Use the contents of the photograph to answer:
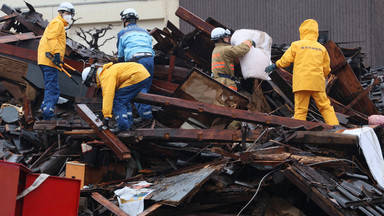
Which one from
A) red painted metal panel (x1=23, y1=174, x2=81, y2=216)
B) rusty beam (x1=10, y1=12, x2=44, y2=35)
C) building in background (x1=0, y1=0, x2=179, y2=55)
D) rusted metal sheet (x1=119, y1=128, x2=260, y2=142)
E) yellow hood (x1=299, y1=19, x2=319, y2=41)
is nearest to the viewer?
red painted metal panel (x1=23, y1=174, x2=81, y2=216)

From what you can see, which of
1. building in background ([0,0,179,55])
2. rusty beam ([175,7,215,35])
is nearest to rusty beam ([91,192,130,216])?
rusty beam ([175,7,215,35])

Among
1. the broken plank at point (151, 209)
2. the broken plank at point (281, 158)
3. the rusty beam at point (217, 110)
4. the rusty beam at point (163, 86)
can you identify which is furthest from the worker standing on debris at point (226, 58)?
the broken plank at point (151, 209)

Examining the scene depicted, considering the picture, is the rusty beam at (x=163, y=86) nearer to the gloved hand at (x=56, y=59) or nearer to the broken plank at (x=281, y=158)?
the gloved hand at (x=56, y=59)

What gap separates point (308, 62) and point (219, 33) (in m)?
1.77

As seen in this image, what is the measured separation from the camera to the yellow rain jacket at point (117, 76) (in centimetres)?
662

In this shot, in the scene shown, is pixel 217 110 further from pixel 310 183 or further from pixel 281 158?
pixel 310 183

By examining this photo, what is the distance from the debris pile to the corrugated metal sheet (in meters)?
4.94

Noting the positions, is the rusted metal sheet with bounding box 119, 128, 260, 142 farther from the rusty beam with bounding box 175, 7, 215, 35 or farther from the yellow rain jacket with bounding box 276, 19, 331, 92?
the rusty beam with bounding box 175, 7, 215, 35

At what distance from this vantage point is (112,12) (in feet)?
55.4

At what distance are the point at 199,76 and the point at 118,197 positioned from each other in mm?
2506

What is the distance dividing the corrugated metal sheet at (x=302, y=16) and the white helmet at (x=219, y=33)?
7093 millimetres

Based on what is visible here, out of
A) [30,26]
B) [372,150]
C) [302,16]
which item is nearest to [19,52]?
[30,26]

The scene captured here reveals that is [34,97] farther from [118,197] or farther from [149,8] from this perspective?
[149,8]

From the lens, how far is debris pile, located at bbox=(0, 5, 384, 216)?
5.49 metres
